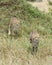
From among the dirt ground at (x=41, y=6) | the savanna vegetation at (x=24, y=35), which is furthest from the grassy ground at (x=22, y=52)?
the dirt ground at (x=41, y=6)

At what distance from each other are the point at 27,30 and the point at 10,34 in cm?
117

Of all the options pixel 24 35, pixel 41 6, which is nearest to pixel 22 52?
pixel 24 35

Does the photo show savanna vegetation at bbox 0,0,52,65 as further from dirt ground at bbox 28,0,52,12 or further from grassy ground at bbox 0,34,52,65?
dirt ground at bbox 28,0,52,12

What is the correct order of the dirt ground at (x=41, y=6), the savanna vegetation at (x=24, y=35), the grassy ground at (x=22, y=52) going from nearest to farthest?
the grassy ground at (x=22, y=52) → the savanna vegetation at (x=24, y=35) → the dirt ground at (x=41, y=6)

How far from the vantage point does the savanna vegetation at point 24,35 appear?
11239mm

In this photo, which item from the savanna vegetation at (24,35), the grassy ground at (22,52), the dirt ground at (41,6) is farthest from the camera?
the dirt ground at (41,6)

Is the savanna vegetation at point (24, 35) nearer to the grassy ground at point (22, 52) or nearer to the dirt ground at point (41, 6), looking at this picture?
the grassy ground at point (22, 52)

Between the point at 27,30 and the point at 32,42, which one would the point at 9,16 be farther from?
the point at 32,42

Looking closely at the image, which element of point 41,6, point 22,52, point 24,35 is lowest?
point 41,6

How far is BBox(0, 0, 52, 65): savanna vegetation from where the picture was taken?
1124cm

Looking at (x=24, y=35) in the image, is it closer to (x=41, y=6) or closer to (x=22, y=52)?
(x=22, y=52)

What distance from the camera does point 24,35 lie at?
46.5 feet

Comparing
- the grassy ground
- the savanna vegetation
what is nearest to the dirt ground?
the savanna vegetation

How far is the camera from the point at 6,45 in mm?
12039
